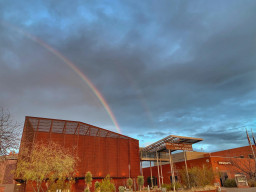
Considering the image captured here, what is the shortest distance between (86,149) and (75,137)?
3412 mm

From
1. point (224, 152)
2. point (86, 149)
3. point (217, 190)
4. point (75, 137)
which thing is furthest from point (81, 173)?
point (224, 152)

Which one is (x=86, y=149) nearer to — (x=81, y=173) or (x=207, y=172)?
(x=81, y=173)

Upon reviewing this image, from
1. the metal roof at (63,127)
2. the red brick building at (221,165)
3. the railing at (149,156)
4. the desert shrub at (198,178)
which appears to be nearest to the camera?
the desert shrub at (198,178)

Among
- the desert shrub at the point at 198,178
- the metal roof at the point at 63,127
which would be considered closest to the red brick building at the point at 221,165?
the desert shrub at the point at 198,178

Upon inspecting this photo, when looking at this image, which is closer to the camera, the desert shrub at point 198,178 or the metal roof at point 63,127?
the desert shrub at point 198,178

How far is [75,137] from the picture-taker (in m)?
40.2

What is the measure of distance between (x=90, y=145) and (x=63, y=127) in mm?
6852

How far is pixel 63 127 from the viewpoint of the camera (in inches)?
1555

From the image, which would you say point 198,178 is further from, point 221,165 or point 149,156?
point 149,156

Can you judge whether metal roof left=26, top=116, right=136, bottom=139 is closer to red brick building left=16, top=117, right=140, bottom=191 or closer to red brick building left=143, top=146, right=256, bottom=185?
red brick building left=16, top=117, right=140, bottom=191

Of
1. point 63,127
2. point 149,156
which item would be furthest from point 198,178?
point 63,127

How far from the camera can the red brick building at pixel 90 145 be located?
3800cm

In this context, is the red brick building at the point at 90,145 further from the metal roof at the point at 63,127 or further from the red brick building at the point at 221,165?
the red brick building at the point at 221,165

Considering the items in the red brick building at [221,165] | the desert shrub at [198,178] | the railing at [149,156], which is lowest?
the desert shrub at [198,178]
